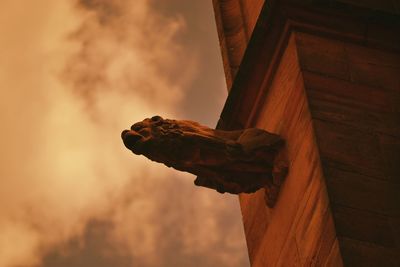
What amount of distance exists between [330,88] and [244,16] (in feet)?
11.8

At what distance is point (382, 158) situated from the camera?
8945 millimetres

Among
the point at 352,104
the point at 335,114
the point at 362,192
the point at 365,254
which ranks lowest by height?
the point at 365,254

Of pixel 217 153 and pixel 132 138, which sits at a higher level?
pixel 217 153

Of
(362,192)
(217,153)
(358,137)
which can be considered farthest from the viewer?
(217,153)

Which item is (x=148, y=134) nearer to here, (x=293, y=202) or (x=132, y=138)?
(x=132, y=138)

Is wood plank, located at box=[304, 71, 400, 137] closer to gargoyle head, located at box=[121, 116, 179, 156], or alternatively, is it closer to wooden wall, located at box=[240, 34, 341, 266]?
wooden wall, located at box=[240, 34, 341, 266]

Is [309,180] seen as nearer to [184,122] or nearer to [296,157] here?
[296,157]

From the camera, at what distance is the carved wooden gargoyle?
31.2ft

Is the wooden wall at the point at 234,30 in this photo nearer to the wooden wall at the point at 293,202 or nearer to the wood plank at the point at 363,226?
the wooden wall at the point at 293,202

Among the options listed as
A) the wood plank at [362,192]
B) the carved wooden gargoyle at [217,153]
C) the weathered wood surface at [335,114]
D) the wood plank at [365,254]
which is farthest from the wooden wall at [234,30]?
the wood plank at [365,254]

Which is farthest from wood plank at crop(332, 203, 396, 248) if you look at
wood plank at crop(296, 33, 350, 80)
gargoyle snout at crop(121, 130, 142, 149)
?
gargoyle snout at crop(121, 130, 142, 149)

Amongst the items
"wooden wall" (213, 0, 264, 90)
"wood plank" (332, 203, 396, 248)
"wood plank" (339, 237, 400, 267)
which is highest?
"wooden wall" (213, 0, 264, 90)

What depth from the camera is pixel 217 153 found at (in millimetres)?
9711

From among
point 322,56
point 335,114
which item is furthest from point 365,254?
point 322,56
